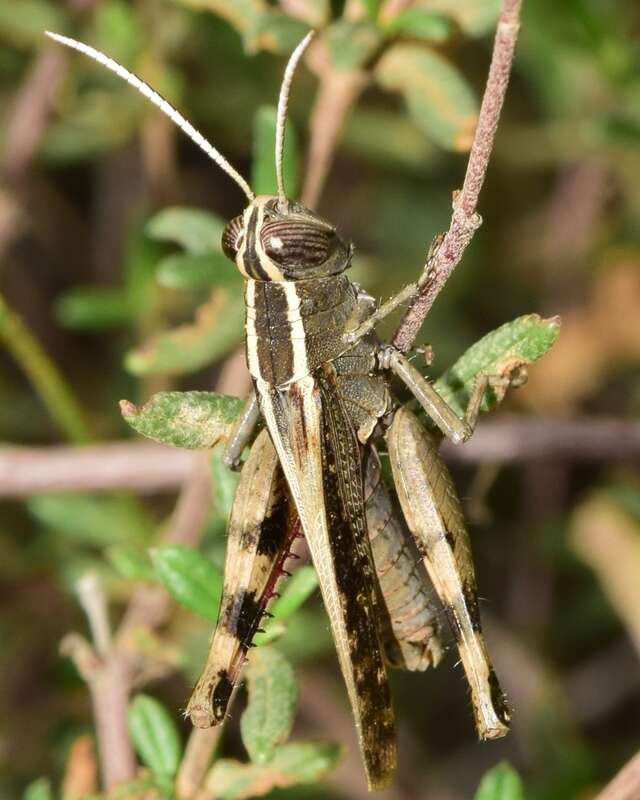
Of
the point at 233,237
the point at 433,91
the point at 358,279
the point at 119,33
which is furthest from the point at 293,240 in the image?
the point at 119,33

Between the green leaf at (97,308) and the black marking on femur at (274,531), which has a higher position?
the green leaf at (97,308)

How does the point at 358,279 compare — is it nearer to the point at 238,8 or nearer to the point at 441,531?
the point at 238,8

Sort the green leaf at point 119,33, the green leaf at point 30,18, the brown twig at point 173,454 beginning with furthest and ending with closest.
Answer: the green leaf at point 30,18, the green leaf at point 119,33, the brown twig at point 173,454

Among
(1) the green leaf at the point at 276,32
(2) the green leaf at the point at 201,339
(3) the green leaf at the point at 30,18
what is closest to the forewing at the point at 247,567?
(2) the green leaf at the point at 201,339

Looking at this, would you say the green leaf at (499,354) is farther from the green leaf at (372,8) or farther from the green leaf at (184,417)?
the green leaf at (372,8)

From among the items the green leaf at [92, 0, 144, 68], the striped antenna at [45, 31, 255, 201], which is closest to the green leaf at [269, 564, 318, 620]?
the striped antenna at [45, 31, 255, 201]

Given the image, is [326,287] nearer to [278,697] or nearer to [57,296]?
[278,697]
